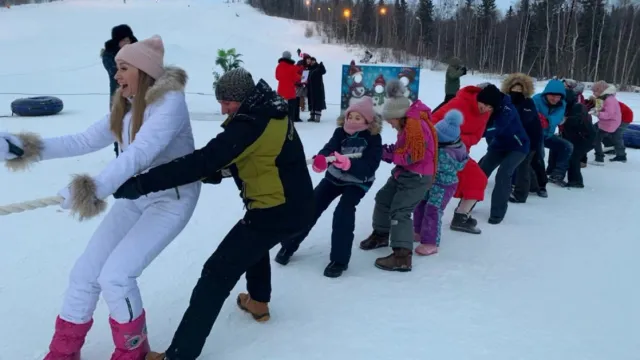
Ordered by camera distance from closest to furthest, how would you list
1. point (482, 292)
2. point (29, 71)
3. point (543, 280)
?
1. point (482, 292)
2. point (543, 280)
3. point (29, 71)

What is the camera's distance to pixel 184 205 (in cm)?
260

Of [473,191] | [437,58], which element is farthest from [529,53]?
[473,191]

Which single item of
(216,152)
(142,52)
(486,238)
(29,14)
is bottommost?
(486,238)

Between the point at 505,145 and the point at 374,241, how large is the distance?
206 centimetres

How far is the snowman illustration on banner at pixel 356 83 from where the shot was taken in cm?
1127

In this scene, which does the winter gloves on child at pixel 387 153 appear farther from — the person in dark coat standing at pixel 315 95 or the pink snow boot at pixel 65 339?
the person in dark coat standing at pixel 315 95

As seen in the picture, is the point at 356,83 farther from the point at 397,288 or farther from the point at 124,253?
the point at 124,253

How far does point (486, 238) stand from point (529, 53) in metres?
33.9

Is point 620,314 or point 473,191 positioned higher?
point 473,191

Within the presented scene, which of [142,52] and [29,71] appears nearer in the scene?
[142,52]

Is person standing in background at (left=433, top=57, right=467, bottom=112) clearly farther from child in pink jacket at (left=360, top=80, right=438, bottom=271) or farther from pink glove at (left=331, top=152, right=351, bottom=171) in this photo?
pink glove at (left=331, top=152, right=351, bottom=171)

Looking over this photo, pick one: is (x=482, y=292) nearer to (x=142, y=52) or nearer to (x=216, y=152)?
(x=216, y=152)

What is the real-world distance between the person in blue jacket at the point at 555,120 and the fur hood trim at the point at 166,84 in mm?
5176

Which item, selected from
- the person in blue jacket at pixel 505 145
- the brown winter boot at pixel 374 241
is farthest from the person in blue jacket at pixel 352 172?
the person in blue jacket at pixel 505 145
